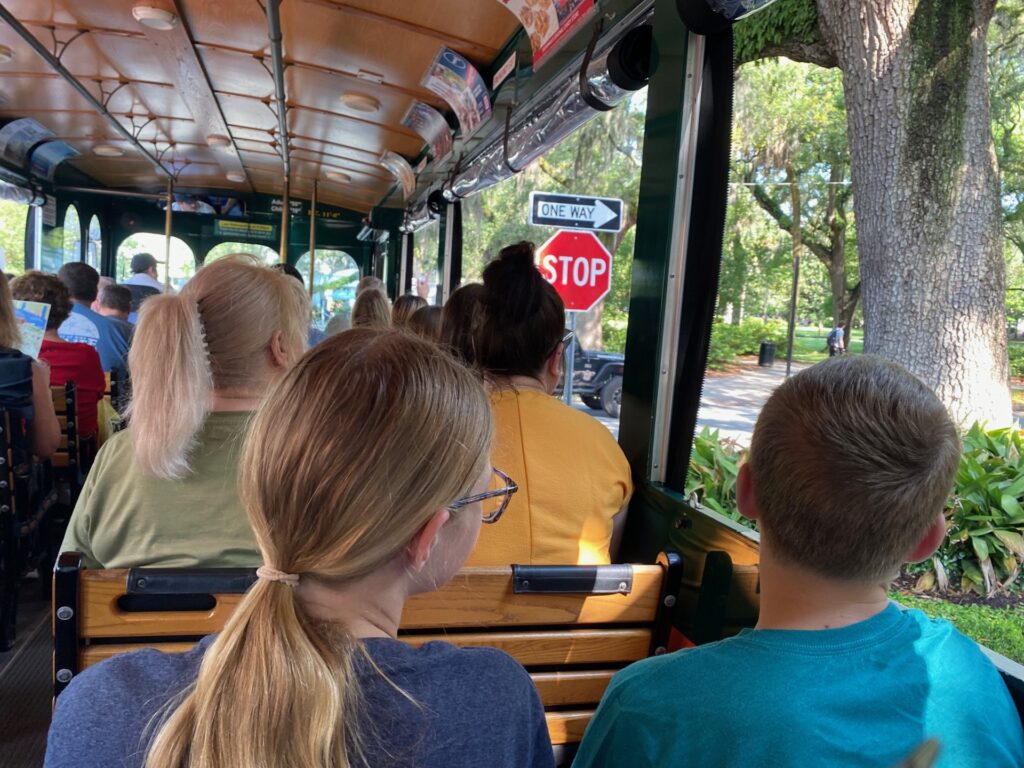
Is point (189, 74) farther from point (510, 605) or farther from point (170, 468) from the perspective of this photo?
point (510, 605)

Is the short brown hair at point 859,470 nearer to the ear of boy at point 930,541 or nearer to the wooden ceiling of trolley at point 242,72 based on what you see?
the ear of boy at point 930,541

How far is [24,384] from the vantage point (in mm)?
3230

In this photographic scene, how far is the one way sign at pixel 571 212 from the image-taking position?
5090 millimetres

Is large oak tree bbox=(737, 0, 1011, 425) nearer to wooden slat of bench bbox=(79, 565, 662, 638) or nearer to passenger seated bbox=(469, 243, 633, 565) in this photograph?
passenger seated bbox=(469, 243, 633, 565)

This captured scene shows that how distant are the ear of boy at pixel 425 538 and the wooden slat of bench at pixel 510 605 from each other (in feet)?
2.17

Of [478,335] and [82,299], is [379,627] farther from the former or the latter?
[82,299]

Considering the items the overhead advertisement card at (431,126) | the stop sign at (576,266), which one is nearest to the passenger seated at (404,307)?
the stop sign at (576,266)

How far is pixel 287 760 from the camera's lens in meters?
0.77

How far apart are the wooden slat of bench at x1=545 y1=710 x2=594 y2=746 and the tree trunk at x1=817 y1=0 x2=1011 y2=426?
4.21 m

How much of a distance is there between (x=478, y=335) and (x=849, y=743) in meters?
1.58

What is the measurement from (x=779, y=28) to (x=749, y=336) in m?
15.6

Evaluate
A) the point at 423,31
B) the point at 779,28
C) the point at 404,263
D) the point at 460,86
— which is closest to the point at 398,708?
the point at 423,31

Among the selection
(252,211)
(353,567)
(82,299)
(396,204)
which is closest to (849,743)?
(353,567)

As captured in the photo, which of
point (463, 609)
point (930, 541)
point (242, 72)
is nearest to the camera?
point (930, 541)
